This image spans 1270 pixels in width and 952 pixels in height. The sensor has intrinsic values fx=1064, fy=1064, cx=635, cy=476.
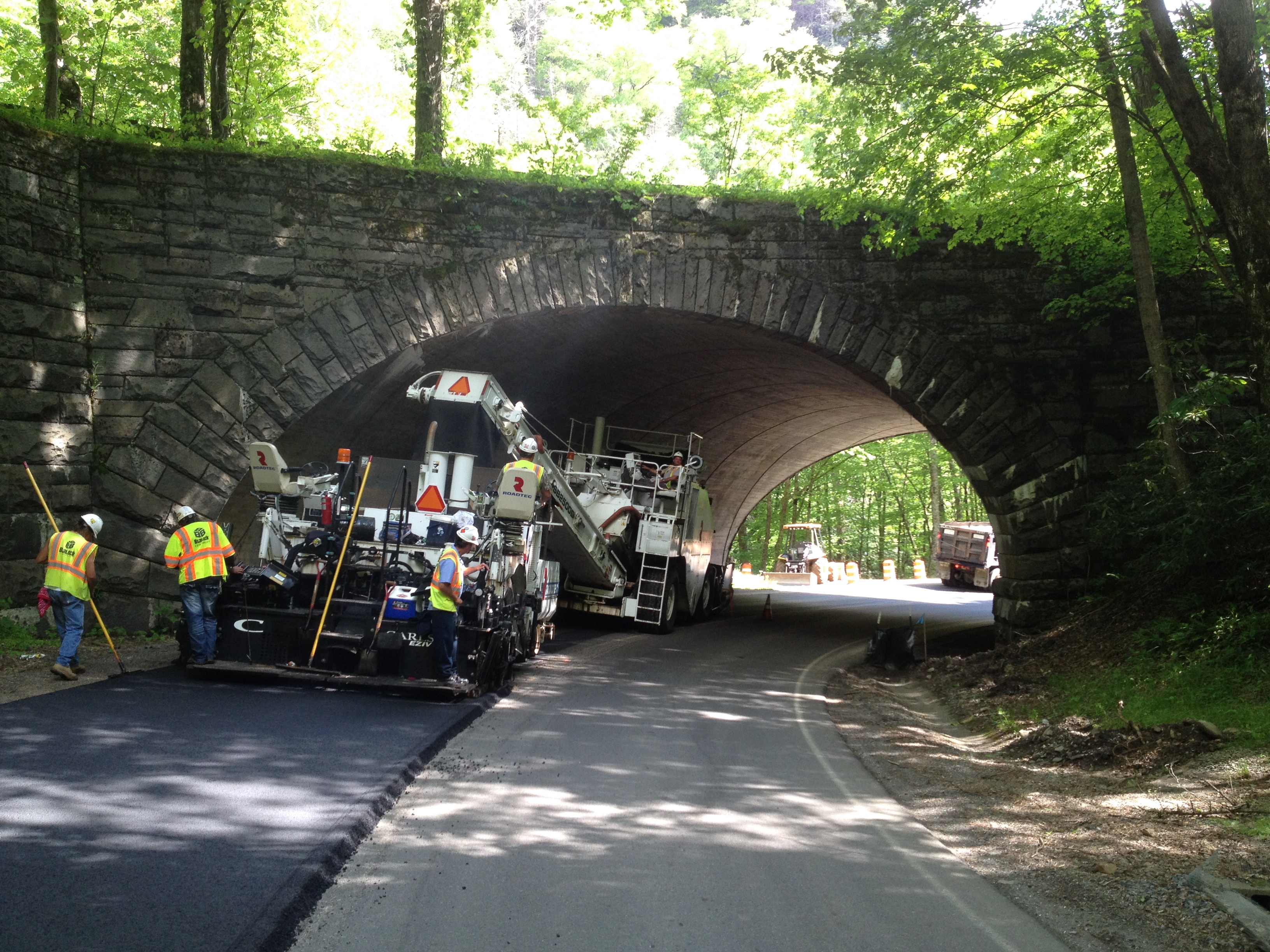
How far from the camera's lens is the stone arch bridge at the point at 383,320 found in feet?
43.3

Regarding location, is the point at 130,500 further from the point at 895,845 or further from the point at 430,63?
the point at 895,845

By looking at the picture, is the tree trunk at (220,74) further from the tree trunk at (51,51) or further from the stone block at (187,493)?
the stone block at (187,493)

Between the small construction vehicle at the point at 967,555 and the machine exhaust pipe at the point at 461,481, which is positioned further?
the small construction vehicle at the point at 967,555

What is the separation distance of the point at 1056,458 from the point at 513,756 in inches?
393

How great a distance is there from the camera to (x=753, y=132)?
1139 inches

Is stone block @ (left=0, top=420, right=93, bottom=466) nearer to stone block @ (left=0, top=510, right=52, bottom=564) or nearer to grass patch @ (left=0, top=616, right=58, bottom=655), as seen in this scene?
stone block @ (left=0, top=510, right=52, bottom=564)

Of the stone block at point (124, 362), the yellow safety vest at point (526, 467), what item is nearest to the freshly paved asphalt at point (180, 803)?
the yellow safety vest at point (526, 467)

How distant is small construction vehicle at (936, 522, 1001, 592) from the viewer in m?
37.1

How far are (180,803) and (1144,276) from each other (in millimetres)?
11904

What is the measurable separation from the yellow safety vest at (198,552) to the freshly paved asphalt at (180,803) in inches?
44.1

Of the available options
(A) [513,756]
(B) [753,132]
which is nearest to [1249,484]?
(A) [513,756]

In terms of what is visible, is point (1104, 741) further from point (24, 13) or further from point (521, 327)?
point (24, 13)

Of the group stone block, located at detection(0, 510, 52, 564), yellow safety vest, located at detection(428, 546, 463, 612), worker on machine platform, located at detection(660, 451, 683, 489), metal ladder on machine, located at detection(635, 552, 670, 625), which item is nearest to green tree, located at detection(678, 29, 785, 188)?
worker on machine platform, located at detection(660, 451, 683, 489)

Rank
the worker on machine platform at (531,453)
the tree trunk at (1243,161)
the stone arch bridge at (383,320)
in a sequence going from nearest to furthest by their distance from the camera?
the tree trunk at (1243,161) → the worker on machine platform at (531,453) → the stone arch bridge at (383,320)
